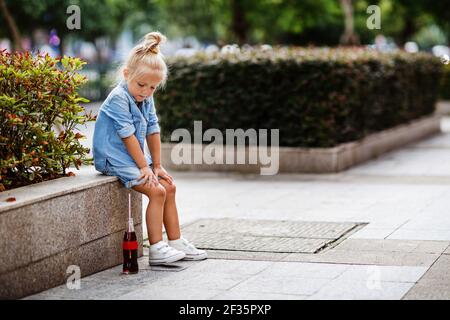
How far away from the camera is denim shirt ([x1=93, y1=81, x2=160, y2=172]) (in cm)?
644

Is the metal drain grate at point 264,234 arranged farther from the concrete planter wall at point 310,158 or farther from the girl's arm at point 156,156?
the concrete planter wall at point 310,158

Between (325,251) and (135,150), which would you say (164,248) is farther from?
(325,251)

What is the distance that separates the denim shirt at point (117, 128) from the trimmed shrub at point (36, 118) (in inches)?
7.9

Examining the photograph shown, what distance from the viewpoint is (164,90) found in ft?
42.3

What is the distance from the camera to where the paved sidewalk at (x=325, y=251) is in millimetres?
5777

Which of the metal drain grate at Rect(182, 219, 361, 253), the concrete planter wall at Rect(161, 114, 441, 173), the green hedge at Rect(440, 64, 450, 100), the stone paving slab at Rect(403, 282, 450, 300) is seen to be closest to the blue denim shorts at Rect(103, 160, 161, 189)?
the metal drain grate at Rect(182, 219, 361, 253)

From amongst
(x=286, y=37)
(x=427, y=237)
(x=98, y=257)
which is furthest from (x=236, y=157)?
(x=286, y=37)

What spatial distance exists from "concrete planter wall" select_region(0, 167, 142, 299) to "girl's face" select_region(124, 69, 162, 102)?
2.17 ft

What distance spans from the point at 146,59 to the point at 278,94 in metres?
6.01

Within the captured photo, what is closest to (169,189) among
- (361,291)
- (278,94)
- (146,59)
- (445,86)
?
(146,59)

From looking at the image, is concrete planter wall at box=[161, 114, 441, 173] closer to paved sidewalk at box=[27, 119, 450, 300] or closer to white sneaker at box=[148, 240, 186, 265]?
paved sidewalk at box=[27, 119, 450, 300]

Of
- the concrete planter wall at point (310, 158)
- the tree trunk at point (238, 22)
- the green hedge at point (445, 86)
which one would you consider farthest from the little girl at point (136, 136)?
the tree trunk at point (238, 22)

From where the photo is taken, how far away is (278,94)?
40.3ft
